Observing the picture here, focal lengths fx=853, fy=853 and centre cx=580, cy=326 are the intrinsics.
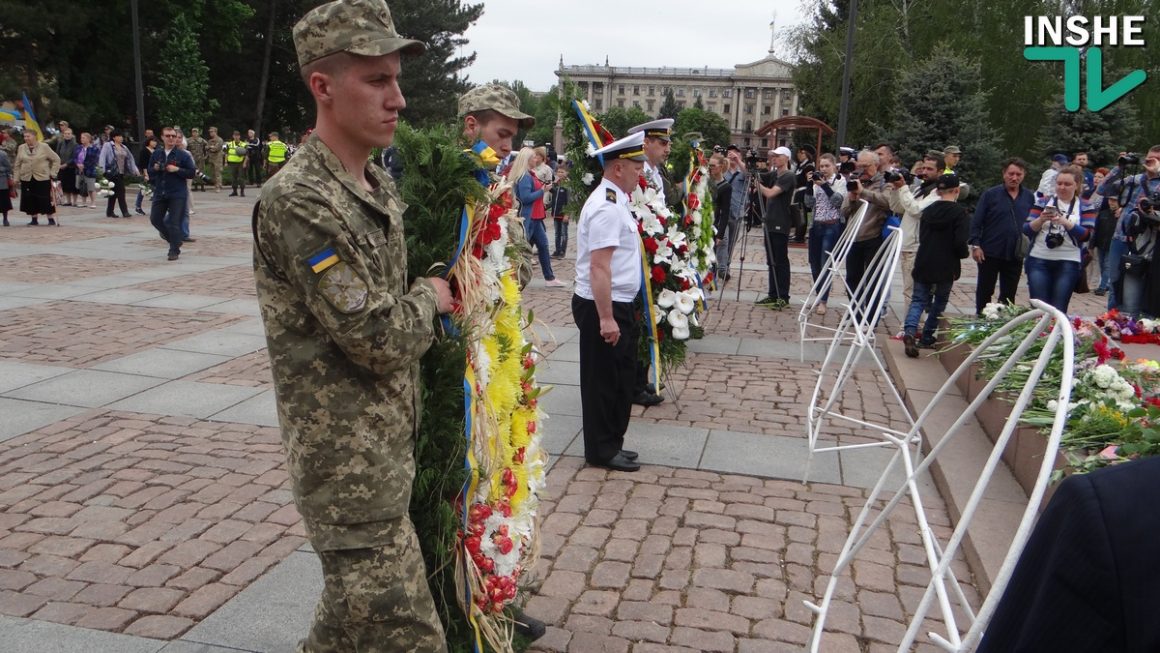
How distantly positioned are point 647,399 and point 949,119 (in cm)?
1935

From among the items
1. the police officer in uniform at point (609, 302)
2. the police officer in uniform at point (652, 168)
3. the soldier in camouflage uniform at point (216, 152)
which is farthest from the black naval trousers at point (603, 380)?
the soldier in camouflage uniform at point (216, 152)

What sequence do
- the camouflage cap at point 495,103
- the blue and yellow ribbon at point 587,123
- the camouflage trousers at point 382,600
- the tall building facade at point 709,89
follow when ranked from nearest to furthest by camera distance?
the camouflage trousers at point 382,600 < the camouflage cap at point 495,103 < the blue and yellow ribbon at point 587,123 < the tall building facade at point 709,89

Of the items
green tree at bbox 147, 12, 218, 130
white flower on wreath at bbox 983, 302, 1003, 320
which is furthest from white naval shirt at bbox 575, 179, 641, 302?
green tree at bbox 147, 12, 218, 130

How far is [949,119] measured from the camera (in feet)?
74.6

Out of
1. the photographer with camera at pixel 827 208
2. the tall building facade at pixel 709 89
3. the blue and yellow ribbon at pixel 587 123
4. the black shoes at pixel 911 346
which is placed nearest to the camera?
the blue and yellow ribbon at pixel 587 123

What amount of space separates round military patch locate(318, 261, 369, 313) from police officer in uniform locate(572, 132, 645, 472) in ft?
10.00

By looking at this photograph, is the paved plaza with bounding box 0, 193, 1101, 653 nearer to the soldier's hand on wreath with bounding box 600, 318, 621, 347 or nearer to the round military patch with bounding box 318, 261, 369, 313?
the soldier's hand on wreath with bounding box 600, 318, 621, 347

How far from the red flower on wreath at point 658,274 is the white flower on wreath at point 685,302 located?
7.4 inches

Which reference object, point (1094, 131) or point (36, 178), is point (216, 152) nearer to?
point (36, 178)

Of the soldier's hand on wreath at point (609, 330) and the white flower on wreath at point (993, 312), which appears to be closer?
the soldier's hand on wreath at point (609, 330)

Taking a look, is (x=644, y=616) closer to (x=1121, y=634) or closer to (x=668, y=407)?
(x=1121, y=634)

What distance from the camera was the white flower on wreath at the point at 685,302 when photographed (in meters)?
6.82

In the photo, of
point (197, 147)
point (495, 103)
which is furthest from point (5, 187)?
point (495, 103)

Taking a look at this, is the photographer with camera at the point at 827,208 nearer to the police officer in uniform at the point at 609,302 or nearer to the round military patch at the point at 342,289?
the police officer in uniform at the point at 609,302
